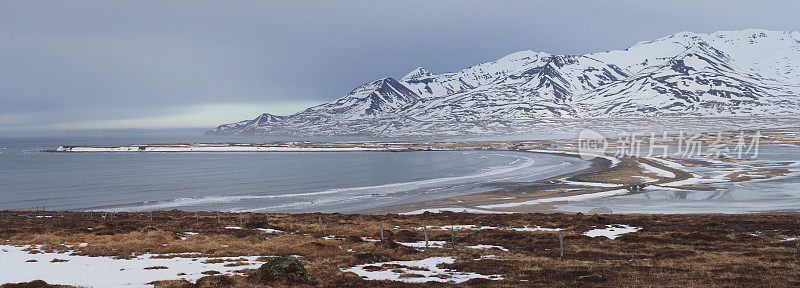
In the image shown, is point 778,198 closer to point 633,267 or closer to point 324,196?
point 633,267

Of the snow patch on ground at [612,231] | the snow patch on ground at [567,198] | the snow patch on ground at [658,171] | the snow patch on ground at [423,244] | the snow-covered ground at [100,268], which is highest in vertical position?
the snow-covered ground at [100,268]

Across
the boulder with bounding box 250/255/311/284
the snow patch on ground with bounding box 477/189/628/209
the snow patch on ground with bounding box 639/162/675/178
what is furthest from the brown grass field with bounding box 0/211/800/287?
the snow patch on ground with bounding box 639/162/675/178

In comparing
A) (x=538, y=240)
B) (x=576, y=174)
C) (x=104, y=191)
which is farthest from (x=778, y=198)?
(x=104, y=191)

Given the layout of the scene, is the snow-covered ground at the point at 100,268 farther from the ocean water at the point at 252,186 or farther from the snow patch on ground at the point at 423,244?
the ocean water at the point at 252,186

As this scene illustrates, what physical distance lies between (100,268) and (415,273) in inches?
565

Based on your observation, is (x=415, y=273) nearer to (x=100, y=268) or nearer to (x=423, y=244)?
(x=423, y=244)

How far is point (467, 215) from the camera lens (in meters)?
51.8

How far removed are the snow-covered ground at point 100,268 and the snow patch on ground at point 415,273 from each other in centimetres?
558

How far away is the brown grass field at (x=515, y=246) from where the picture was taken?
73.8 feet

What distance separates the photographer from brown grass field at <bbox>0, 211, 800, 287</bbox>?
22.5 m

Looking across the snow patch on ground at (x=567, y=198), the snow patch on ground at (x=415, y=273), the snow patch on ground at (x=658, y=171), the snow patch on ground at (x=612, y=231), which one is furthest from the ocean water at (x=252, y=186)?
the snow patch on ground at (x=415, y=273)

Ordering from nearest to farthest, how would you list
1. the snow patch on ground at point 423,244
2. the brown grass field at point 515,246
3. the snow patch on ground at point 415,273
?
1. the brown grass field at point 515,246
2. the snow patch on ground at point 415,273
3. the snow patch on ground at point 423,244

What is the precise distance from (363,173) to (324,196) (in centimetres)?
3926

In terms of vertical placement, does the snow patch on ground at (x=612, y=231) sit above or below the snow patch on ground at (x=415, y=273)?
below
